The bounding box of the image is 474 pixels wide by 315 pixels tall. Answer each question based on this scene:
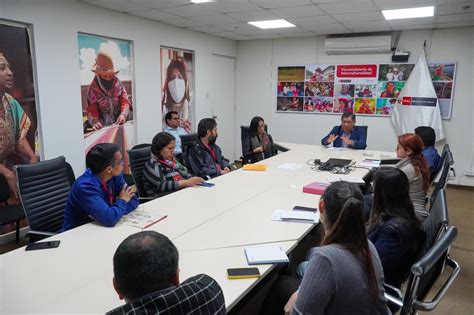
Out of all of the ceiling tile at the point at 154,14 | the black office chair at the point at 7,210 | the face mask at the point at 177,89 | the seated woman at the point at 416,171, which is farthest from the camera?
the face mask at the point at 177,89

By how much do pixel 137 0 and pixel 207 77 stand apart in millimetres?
2576

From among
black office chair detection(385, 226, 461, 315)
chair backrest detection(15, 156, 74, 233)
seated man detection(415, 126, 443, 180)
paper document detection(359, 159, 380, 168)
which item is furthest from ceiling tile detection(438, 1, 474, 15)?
chair backrest detection(15, 156, 74, 233)

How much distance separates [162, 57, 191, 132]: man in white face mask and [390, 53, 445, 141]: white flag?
142 inches

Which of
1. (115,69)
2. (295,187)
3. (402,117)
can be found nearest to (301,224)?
(295,187)

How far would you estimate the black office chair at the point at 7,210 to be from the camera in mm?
2967

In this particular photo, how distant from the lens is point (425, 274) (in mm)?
1378

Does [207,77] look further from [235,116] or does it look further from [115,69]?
[115,69]

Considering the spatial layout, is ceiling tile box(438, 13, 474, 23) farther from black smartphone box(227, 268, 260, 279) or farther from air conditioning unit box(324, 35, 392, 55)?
black smartphone box(227, 268, 260, 279)

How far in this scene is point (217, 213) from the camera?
2.39m

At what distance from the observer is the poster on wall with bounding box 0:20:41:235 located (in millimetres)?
3393

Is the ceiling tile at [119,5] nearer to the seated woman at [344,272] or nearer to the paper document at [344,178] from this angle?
the paper document at [344,178]

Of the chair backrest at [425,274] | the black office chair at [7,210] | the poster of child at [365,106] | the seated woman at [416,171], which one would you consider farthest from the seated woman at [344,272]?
the poster of child at [365,106]

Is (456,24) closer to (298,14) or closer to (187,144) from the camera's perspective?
(298,14)

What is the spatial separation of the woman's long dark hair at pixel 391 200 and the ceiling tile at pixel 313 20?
11.6 ft
